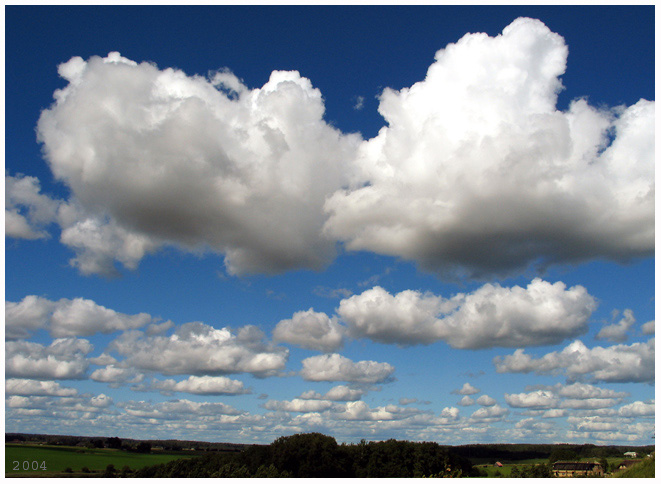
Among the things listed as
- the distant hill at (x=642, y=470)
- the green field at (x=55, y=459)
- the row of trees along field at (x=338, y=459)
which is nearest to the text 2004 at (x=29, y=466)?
the green field at (x=55, y=459)

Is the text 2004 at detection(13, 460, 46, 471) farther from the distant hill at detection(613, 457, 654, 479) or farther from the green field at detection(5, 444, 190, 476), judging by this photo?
the distant hill at detection(613, 457, 654, 479)

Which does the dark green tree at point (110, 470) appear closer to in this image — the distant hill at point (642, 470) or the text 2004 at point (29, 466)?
the text 2004 at point (29, 466)

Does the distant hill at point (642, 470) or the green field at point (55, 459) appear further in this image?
the green field at point (55, 459)

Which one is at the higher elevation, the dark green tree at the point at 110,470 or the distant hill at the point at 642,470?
the distant hill at the point at 642,470

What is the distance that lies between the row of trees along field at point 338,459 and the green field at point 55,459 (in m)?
13.2

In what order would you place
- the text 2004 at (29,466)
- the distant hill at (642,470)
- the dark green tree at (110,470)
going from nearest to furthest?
the distant hill at (642,470) < the text 2004 at (29,466) < the dark green tree at (110,470)

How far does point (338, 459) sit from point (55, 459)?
265 ft

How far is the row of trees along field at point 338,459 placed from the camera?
11769cm

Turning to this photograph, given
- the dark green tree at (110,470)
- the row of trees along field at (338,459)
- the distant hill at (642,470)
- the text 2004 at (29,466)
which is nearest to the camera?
the distant hill at (642,470)

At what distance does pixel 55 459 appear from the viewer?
75.8 metres

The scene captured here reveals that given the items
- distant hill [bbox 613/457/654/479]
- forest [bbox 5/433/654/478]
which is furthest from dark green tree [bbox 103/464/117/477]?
distant hill [bbox 613/457/654/479]

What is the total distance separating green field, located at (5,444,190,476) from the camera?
2343 inches
